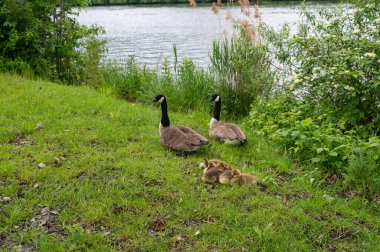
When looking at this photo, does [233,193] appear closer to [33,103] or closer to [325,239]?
[325,239]

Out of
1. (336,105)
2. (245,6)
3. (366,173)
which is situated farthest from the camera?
(245,6)

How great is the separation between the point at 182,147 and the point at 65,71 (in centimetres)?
772

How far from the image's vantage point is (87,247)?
435 cm

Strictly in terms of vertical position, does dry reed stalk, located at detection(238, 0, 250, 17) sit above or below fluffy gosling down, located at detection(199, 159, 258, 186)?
above

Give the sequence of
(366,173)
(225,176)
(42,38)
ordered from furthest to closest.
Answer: (42,38) < (366,173) < (225,176)

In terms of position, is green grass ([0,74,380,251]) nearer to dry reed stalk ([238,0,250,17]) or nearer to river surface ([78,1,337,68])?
dry reed stalk ([238,0,250,17])

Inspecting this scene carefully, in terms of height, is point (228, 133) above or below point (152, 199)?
above

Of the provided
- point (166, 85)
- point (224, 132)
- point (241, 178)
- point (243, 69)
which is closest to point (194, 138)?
point (224, 132)

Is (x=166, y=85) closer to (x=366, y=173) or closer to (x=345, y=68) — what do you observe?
(x=345, y=68)

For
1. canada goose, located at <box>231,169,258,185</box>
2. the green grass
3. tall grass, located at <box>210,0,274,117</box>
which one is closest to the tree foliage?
the green grass

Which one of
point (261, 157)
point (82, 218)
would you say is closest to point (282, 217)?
point (261, 157)

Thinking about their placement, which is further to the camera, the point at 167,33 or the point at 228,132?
the point at 167,33

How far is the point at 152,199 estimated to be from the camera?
5.25 m

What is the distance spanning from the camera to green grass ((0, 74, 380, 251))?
→ 453 centimetres
